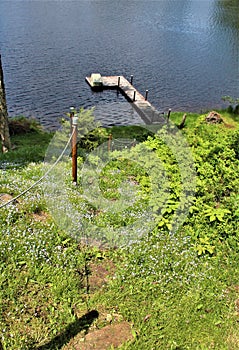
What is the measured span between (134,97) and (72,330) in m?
21.0

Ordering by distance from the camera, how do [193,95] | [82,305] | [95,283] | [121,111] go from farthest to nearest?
[193,95], [121,111], [95,283], [82,305]

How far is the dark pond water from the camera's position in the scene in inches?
999

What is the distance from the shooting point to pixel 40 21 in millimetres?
40531

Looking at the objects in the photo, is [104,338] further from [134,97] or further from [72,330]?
[134,97]

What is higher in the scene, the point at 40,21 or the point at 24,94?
the point at 40,21

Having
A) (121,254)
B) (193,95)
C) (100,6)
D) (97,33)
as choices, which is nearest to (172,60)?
(193,95)

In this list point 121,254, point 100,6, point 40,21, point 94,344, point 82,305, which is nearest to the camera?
point 94,344

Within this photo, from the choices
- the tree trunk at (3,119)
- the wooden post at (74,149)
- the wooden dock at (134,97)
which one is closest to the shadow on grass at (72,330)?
the wooden post at (74,149)

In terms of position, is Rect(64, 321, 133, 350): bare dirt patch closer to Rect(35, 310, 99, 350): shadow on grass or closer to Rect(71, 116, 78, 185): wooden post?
Rect(35, 310, 99, 350): shadow on grass

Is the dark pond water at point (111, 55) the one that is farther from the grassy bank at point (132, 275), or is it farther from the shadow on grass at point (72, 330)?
the shadow on grass at point (72, 330)

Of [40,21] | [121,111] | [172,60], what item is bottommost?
[121,111]

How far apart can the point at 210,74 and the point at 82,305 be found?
3043 cm

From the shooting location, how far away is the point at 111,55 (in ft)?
110

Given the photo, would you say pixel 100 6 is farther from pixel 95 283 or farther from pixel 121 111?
pixel 95 283
